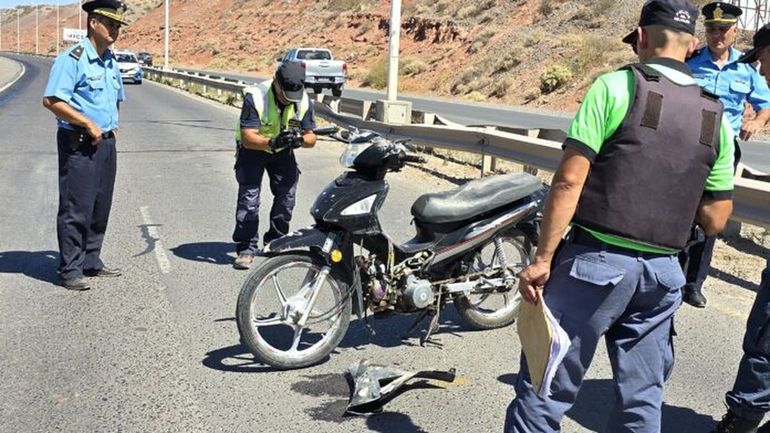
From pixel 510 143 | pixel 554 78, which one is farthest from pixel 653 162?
pixel 554 78

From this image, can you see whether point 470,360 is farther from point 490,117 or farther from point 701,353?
point 490,117

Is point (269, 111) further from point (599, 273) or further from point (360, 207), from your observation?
point (599, 273)

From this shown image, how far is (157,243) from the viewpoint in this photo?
7.70m

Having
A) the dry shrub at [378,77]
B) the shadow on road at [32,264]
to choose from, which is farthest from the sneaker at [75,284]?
the dry shrub at [378,77]

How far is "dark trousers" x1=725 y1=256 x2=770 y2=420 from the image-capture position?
11.7 ft

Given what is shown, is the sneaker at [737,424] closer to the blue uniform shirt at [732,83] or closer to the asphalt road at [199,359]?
the asphalt road at [199,359]

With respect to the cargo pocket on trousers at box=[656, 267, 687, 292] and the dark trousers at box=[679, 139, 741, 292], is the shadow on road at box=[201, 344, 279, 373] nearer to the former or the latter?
the cargo pocket on trousers at box=[656, 267, 687, 292]

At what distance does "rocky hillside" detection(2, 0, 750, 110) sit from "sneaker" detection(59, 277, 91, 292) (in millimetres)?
26725

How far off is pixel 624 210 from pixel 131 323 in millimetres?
3682

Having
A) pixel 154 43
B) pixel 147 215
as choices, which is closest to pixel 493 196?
pixel 147 215

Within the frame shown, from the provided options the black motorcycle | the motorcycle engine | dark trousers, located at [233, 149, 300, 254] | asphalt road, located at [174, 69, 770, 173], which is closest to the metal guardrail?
dark trousers, located at [233, 149, 300, 254]

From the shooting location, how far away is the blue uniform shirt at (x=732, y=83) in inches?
220

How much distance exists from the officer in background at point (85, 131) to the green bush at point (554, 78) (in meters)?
29.2

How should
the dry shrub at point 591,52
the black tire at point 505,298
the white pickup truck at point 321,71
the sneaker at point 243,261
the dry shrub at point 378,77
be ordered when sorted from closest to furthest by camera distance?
the black tire at point 505,298 → the sneaker at point 243,261 → the white pickup truck at point 321,71 → the dry shrub at point 591,52 → the dry shrub at point 378,77
